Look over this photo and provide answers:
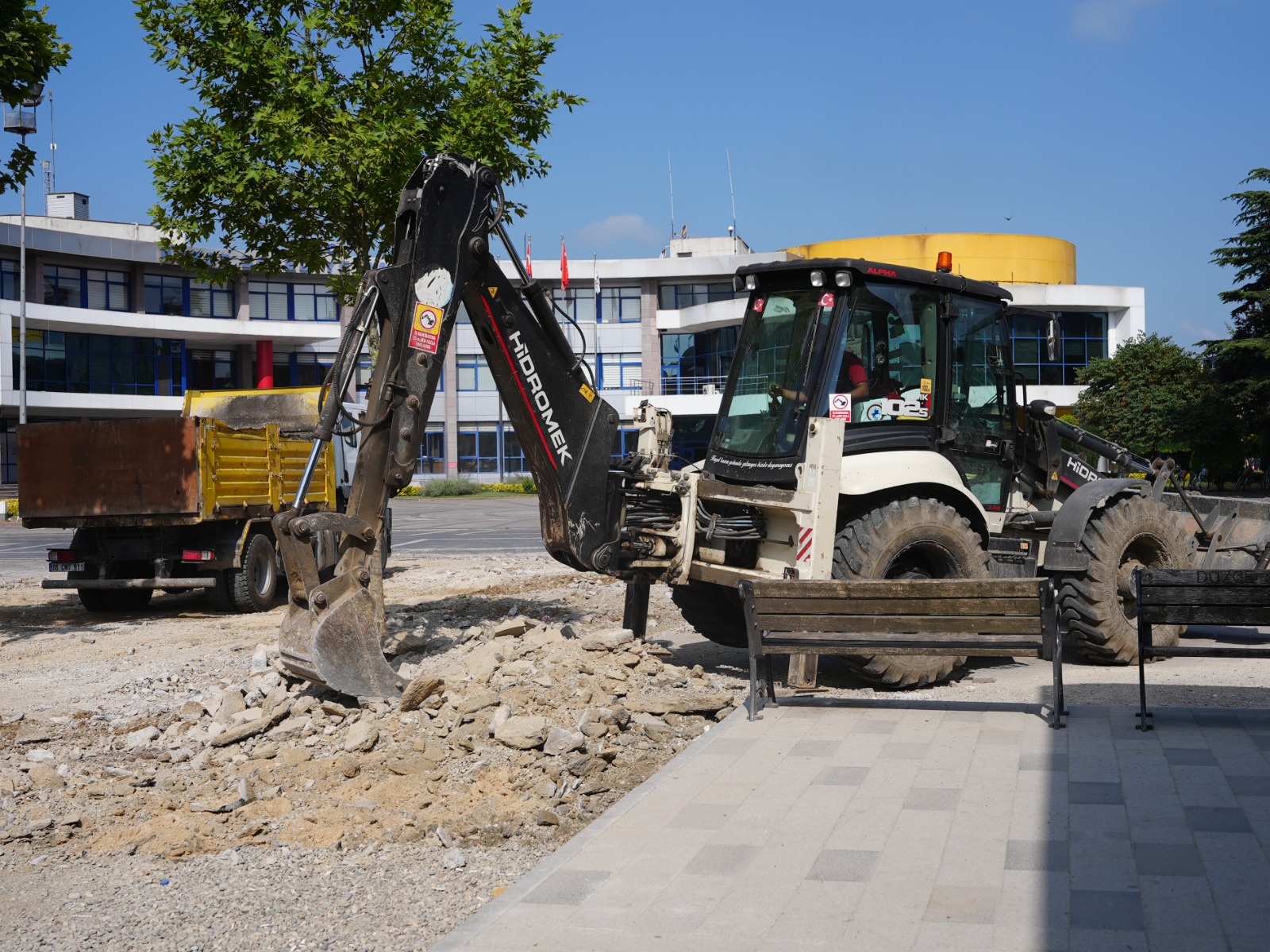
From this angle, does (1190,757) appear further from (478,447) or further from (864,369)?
(478,447)

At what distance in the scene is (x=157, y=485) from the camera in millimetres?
13820

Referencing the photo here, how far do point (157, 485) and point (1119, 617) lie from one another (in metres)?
9.85

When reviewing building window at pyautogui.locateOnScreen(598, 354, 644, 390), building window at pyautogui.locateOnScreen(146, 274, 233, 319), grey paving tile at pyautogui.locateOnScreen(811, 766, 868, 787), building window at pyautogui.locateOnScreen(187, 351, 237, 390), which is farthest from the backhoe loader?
building window at pyautogui.locateOnScreen(187, 351, 237, 390)

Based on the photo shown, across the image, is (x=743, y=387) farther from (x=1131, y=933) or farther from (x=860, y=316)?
(x=1131, y=933)

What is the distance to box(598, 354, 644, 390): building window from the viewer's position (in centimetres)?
6231

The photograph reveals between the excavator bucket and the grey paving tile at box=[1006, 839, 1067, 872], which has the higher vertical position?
the excavator bucket

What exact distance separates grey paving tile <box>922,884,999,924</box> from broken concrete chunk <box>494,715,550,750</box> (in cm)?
304

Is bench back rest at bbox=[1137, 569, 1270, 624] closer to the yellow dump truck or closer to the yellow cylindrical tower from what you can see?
the yellow dump truck

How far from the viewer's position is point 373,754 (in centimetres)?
697

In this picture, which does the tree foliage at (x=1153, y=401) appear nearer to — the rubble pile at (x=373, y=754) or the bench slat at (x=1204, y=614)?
the rubble pile at (x=373, y=754)

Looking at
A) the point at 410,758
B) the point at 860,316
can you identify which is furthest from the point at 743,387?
the point at 410,758

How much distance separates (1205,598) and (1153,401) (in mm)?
40008

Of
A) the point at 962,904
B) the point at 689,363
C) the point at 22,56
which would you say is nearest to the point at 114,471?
the point at 22,56

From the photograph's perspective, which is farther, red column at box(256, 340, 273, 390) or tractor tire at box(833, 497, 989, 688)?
red column at box(256, 340, 273, 390)
